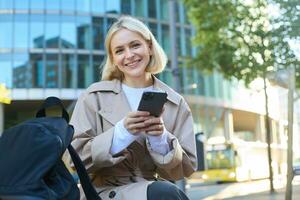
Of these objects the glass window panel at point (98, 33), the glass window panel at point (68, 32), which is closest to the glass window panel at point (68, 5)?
the glass window panel at point (68, 32)

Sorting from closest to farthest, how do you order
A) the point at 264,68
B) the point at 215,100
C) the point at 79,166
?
the point at 79,166
the point at 264,68
the point at 215,100

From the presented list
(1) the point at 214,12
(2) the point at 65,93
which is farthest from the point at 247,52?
(2) the point at 65,93

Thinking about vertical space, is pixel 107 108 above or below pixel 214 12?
below

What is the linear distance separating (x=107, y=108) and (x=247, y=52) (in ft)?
49.3

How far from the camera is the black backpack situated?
196cm

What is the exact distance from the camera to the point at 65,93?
3934 cm

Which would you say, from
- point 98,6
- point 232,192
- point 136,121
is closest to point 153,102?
point 136,121

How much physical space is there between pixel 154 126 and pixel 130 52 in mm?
531

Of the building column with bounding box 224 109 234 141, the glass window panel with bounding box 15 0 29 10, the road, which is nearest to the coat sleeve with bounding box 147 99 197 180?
the road

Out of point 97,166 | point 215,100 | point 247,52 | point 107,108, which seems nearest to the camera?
point 97,166

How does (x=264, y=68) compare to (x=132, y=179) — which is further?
(x=264, y=68)

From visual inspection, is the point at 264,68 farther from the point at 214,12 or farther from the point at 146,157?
the point at 146,157

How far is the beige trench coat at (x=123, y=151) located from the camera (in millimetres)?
2471

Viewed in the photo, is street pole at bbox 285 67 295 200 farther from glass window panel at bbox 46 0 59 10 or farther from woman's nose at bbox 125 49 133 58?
glass window panel at bbox 46 0 59 10
